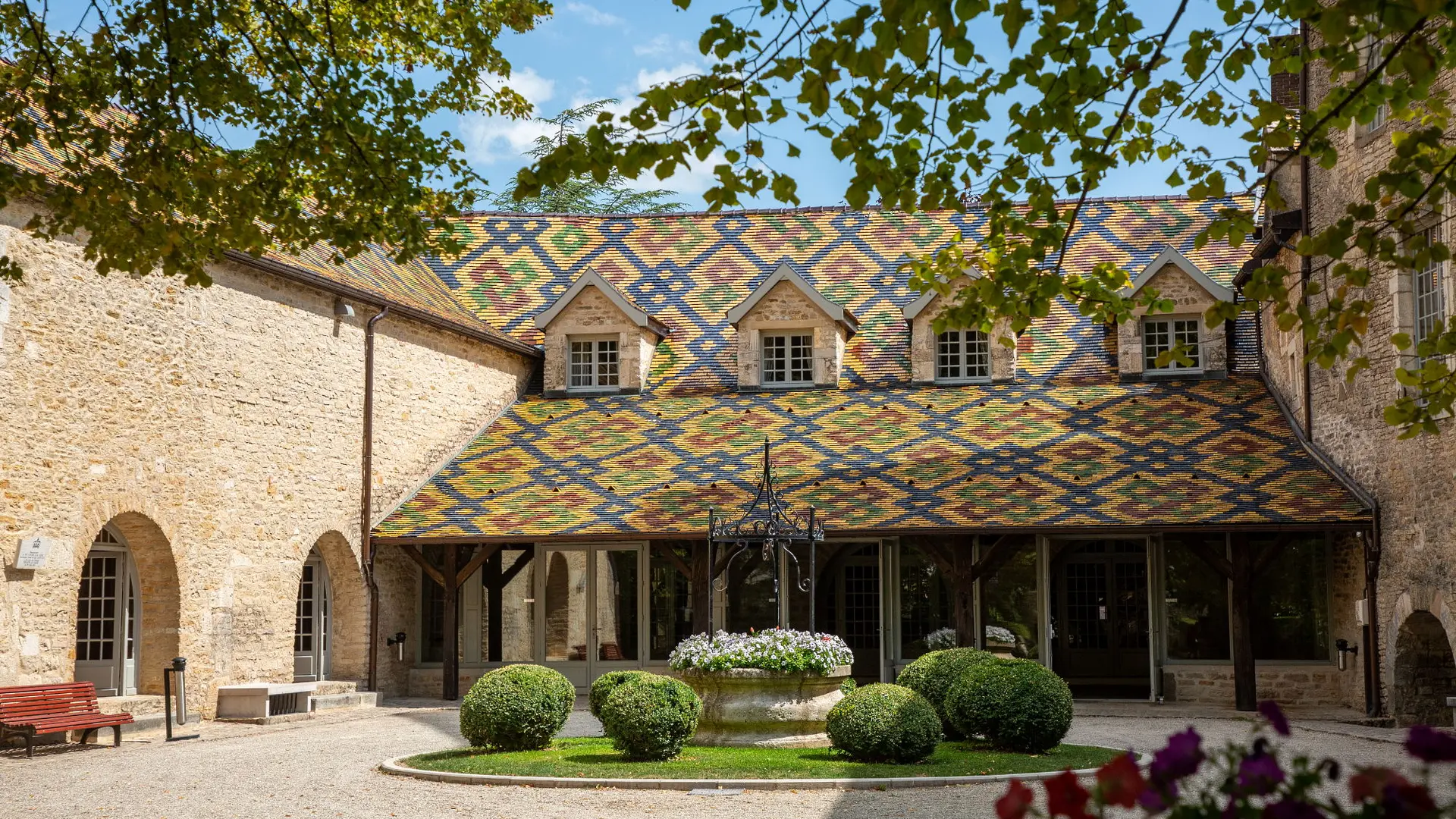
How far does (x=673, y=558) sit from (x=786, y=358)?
470 cm

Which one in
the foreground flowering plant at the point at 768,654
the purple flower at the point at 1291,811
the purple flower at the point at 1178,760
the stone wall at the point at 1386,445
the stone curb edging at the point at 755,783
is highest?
the stone wall at the point at 1386,445

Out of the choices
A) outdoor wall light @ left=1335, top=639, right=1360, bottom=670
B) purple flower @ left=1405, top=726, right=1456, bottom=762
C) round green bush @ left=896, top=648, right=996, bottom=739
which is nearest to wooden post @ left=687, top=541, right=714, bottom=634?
round green bush @ left=896, top=648, right=996, bottom=739

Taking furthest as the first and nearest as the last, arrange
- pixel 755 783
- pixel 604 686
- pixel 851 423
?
pixel 851 423 → pixel 604 686 → pixel 755 783

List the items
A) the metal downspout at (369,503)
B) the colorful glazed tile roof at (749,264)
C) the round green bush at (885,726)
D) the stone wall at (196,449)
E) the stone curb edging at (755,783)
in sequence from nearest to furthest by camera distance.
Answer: the stone curb edging at (755,783)
the round green bush at (885,726)
the stone wall at (196,449)
the metal downspout at (369,503)
the colorful glazed tile roof at (749,264)

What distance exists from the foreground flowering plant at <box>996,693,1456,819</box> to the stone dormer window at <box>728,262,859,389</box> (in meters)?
18.3

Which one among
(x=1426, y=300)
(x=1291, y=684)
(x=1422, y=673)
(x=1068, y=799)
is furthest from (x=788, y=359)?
(x=1068, y=799)

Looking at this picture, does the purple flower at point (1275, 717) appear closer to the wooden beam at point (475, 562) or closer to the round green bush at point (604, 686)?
the round green bush at point (604, 686)

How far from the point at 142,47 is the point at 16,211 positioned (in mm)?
6385

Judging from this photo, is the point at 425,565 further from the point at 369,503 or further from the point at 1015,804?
the point at 1015,804

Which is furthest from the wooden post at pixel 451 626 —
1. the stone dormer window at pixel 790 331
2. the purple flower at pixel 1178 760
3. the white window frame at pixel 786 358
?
the purple flower at pixel 1178 760

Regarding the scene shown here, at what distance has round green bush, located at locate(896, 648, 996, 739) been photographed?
41.3 ft

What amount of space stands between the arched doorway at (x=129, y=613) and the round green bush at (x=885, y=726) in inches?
297

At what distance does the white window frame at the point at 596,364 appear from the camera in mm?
21875

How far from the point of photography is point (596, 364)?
21859 mm
